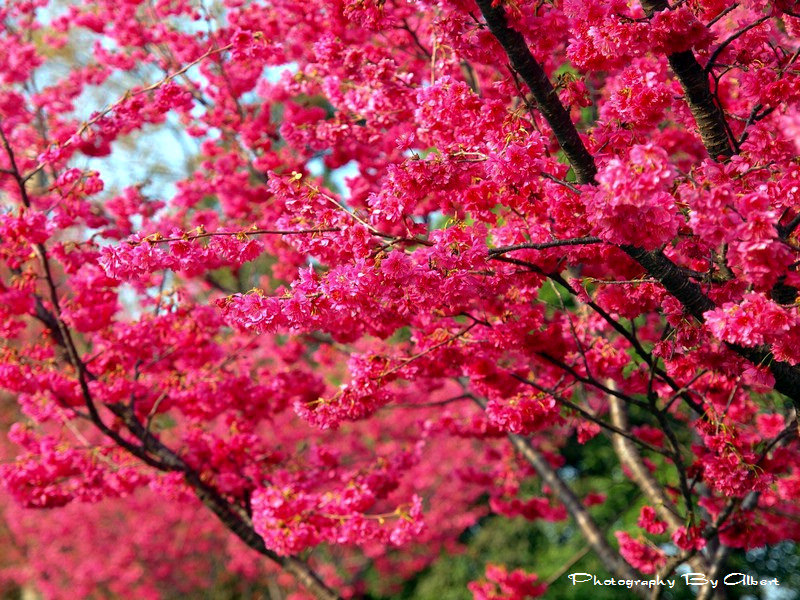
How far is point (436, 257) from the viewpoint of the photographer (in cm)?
274

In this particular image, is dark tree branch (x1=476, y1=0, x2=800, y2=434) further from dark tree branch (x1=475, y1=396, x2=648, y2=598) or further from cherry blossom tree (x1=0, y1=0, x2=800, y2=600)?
dark tree branch (x1=475, y1=396, x2=648, y2=598)

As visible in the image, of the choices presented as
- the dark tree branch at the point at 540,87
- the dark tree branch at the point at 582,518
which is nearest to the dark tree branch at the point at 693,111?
the dark tree branch at the point at 540,87

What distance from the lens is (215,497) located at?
500cm

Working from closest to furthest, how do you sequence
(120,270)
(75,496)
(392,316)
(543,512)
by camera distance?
1. (120,270)
2. (392,316)
3. (75,496)
4. (543,512)

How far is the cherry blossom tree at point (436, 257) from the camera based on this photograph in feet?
8.84

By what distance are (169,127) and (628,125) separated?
28.3 ft

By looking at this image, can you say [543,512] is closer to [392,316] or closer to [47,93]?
[392,316]

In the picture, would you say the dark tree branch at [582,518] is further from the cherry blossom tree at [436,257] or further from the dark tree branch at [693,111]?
the dark tree branch at [693,111]

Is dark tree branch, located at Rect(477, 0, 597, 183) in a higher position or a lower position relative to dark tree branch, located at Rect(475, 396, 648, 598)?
higher

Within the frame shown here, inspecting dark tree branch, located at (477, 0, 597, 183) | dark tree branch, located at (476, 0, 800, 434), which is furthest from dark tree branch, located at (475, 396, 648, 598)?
dark tree branch, located at (477, 0, 597, 183)

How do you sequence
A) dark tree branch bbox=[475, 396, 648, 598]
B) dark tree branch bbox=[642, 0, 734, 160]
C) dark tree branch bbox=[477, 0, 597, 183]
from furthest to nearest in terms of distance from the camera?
dark tree branch bbox=[475, 396, 648, 598]
dark tree branch bbox=[642, 0, 734, 160]
dark tree branch bbox=[477, 0, 597, 183]

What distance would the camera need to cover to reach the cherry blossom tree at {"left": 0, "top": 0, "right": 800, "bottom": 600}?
2.70 m

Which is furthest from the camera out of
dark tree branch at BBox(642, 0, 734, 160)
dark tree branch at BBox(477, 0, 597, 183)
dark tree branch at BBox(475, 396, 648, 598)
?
dark tree branch at BBox(475, 396, 648, 598)

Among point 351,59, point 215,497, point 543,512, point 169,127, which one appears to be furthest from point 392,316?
point 169,127
